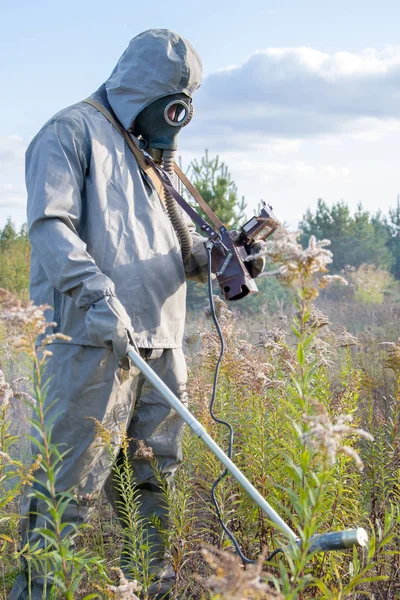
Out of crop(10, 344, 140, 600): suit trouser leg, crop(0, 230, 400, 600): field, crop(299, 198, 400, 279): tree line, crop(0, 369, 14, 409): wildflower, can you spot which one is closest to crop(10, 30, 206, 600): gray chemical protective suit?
crop(10, 344, 140, 600): suit trouser leg

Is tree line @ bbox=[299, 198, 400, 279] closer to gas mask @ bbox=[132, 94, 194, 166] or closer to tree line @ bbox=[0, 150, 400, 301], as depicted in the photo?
tree line @ bbox=[0, 150, 400, 301]

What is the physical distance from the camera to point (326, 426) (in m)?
1.66

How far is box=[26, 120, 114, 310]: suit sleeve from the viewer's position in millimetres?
2832

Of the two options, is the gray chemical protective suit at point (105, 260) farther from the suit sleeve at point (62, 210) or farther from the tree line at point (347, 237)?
the tree line at point (347, 237)

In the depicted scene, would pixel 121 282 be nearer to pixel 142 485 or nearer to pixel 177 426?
pixel 177 426

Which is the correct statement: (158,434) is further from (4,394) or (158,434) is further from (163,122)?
(163,122)

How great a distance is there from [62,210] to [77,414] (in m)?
0.90

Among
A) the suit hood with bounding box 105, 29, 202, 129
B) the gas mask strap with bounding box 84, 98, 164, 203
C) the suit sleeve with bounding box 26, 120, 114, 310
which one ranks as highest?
the suit hood with bounding box 105, 29, 202, 129

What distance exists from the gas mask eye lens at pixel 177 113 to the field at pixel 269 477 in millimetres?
1004

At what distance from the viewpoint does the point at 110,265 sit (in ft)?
10.4

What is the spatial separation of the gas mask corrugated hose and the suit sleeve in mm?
411

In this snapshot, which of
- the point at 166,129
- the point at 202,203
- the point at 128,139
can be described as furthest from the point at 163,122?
the point at 202,203

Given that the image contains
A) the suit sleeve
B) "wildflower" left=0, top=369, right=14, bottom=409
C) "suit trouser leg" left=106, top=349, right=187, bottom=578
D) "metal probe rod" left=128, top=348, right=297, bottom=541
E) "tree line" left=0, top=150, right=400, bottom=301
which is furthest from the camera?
"tree line" left=0, top=150, right=400, bottom=301

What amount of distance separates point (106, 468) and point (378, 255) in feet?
72.8
